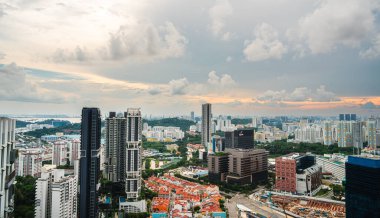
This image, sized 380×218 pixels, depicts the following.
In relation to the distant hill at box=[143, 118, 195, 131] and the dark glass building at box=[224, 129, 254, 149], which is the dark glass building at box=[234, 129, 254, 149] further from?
the distant hill at box=[143, 118, 195, 131]

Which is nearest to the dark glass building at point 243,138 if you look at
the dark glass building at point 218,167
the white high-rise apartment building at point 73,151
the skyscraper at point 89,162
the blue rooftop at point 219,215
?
the dark glass building at point 218,167

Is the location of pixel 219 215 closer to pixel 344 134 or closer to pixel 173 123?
pixel 344 134

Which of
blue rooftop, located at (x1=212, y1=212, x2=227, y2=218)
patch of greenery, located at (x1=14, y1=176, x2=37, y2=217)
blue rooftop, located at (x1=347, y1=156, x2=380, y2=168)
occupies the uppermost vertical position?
blue rooftop, located at (x1=347, y1=156, x2=380, y2=168)

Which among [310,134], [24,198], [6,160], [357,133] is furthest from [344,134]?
[6,160]

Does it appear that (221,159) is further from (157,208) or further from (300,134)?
(300,134)

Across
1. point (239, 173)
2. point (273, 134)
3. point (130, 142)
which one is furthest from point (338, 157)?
point (273, 134)

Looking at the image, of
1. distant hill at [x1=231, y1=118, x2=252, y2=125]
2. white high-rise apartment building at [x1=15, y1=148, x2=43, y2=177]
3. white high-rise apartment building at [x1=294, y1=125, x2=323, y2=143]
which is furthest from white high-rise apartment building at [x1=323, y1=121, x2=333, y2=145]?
white high-rise apartment building at [x1=15, y1=148, x2=43, y2=177]
